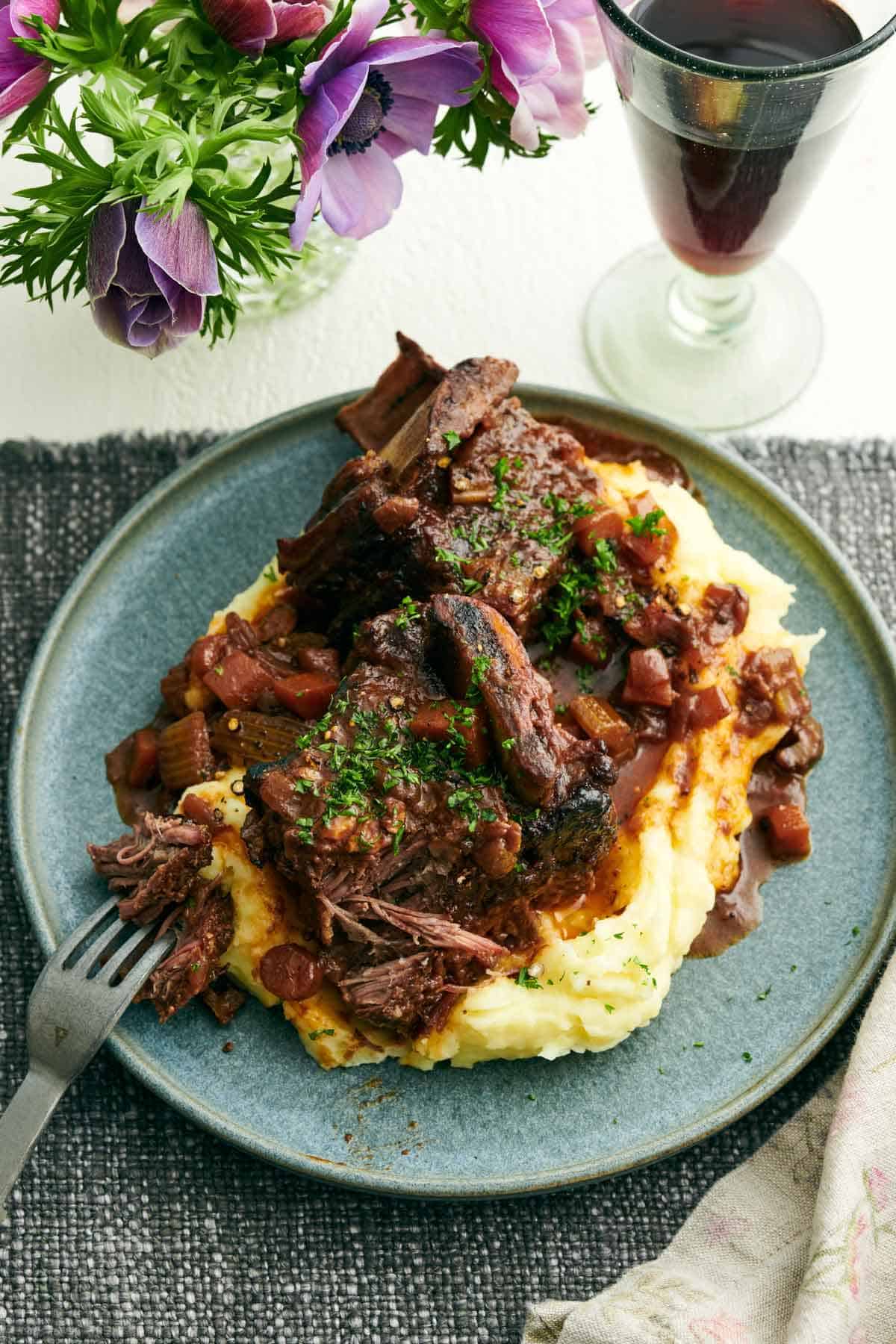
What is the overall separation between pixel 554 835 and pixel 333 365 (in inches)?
119

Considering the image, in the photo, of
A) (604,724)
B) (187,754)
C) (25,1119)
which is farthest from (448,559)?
(25,1119)

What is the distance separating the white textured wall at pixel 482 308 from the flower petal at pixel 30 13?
8.51ft

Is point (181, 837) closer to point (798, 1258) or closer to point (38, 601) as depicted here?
point (38, 601)

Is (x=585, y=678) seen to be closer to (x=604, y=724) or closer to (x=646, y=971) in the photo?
(x=604, y=724)

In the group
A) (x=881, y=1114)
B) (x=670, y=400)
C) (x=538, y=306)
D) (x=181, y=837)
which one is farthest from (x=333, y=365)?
(x=881, y=1114)

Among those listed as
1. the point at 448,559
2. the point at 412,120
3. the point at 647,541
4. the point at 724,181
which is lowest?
the point at 647,541

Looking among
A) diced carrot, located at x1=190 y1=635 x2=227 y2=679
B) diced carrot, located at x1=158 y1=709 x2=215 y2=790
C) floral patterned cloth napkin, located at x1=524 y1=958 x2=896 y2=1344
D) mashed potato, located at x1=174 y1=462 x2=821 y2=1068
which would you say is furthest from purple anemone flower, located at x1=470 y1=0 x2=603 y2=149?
floral patterned cloth napkin, located at x1=524 y1=958 x2=896 y2=1344

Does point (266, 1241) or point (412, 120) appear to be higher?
point (412, 120)

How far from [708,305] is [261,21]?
317 centimetres

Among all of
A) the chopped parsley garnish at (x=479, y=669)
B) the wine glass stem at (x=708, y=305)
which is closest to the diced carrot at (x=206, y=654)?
the chopped parsley garnish at (x=479, y=669)

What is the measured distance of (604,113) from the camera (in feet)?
24.5

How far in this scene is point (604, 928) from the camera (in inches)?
207

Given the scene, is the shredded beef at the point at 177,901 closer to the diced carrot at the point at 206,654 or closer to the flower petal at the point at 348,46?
the diced carrot at the point at 206,654

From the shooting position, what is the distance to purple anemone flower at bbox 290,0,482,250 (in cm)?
443
